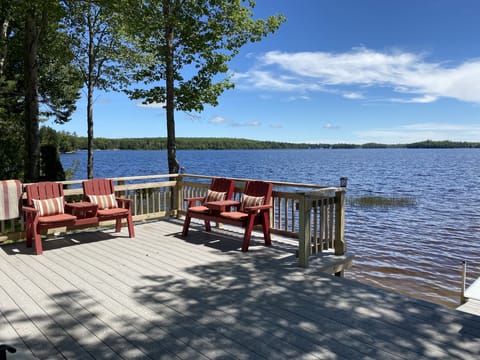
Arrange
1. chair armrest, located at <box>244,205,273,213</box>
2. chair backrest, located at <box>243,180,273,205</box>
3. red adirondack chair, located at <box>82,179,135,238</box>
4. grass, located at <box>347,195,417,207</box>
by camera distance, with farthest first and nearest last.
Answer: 1. grass, located at <box>347,195,417,207</box>
2. red adirondack chair, located at <box>82,179,135,238</box>
3. chair backrest, located at <box>243,180,273,205</box>
4. chair armrest, located at <box>244,205,273,213</box>

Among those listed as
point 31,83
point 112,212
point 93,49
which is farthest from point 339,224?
point 93,49

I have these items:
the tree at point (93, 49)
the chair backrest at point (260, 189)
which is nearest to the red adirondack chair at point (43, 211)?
the chair backrest at point (260, 189)

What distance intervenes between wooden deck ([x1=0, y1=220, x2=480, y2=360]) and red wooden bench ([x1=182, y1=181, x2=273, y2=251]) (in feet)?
1.68

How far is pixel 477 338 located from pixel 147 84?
844 centimetres

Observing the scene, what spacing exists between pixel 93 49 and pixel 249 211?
10.6 metres

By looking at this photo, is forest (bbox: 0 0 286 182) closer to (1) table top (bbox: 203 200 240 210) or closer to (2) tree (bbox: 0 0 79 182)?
(2) tree (bbox: 0 0 79 182)

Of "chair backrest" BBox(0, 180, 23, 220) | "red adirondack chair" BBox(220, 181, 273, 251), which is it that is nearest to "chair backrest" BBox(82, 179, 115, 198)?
"chair backrest" BBox(0, 180, 23, 220)

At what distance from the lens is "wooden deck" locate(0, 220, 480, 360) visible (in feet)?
8.30

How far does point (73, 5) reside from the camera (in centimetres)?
1153

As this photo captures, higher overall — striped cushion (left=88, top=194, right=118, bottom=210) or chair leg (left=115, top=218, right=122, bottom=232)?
striped cushion (left=88, top=194, right=118, bottom=210)

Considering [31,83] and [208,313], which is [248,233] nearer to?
[208,313]

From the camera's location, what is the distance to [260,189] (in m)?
5.41

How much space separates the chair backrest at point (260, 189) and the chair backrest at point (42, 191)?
2769 millimetres

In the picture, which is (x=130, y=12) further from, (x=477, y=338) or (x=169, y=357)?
(x=477, y=338)
